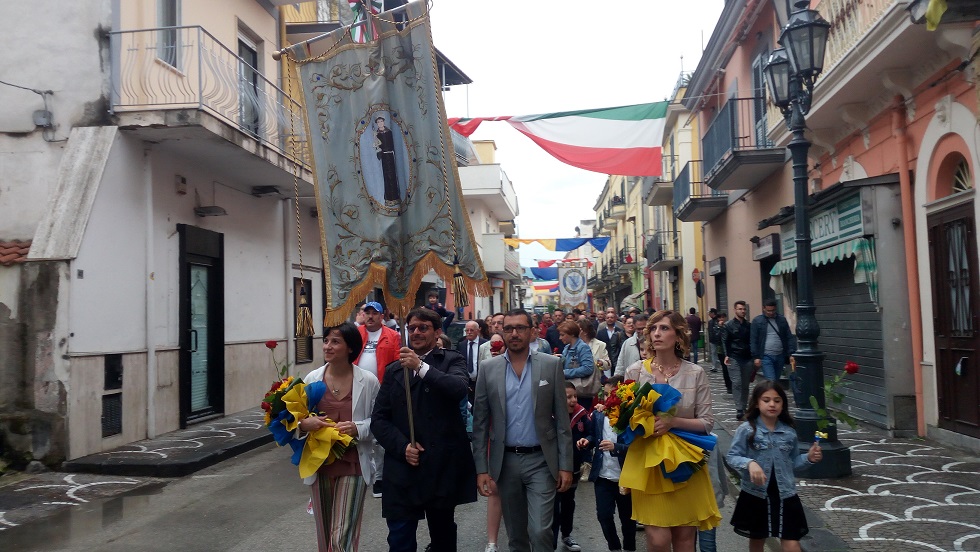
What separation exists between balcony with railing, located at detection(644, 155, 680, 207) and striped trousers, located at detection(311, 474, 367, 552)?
80.4 feet

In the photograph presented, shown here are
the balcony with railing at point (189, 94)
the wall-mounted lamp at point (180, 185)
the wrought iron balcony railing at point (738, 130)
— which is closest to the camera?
the balcony with railing at point (189, 94)

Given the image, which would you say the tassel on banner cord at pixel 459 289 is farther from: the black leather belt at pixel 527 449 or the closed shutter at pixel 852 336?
the closed shutter at pixel 852 336

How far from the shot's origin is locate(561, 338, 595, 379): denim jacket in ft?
25.2

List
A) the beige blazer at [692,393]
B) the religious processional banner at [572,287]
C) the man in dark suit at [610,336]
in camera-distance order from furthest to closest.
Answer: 1. the religious processional banner at [572,287]
2. the man in dark suit at [610,336]
3. the beige blazer at [692,393]

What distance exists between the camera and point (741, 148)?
15.5 metres

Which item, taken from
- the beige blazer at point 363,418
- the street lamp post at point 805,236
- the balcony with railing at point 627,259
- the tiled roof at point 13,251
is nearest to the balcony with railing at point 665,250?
the balcony with railing at point 627,259

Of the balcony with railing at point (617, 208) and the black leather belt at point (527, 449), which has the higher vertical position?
the balcony with railing at point (617, 208)

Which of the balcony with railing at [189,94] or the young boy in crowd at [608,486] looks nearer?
the young boy in crowd at [608,486]

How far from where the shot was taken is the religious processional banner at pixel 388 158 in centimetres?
489

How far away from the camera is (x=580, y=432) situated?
5613 mm

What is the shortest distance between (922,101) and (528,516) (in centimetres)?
801

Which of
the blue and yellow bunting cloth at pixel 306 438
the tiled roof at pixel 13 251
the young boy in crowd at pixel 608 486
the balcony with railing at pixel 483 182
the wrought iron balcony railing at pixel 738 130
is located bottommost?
the young boy in crowd at pixel 608 486

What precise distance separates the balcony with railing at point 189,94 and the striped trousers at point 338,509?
19.5 ft

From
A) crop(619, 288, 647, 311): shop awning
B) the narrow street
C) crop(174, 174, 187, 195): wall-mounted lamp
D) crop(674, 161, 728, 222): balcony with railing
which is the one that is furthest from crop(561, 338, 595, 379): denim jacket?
crop(619, 288, 647, 311): shop awning
